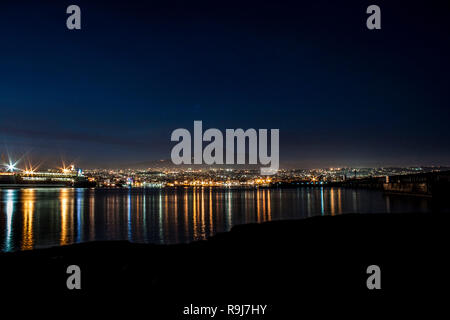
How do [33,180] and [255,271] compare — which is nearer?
[255,271]

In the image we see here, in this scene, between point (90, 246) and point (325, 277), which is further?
point (90, 246)

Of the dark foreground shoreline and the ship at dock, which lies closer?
the dark foreground shoreline

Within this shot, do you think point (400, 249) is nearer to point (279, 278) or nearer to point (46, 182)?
point (279, 278)

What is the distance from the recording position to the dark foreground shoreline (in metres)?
7.25

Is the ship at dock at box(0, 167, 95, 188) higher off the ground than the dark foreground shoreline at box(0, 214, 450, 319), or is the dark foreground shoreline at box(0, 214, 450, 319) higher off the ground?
the ship at dock at box(0, 167, 95, 188)

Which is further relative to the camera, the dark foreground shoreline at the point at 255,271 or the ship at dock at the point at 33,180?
the ship at dock at the point at 33,180

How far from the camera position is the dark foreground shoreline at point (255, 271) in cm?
725

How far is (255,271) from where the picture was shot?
9031 mm

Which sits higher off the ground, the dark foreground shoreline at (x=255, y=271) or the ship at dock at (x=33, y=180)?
the ship at dock at (x=33, y=180)
